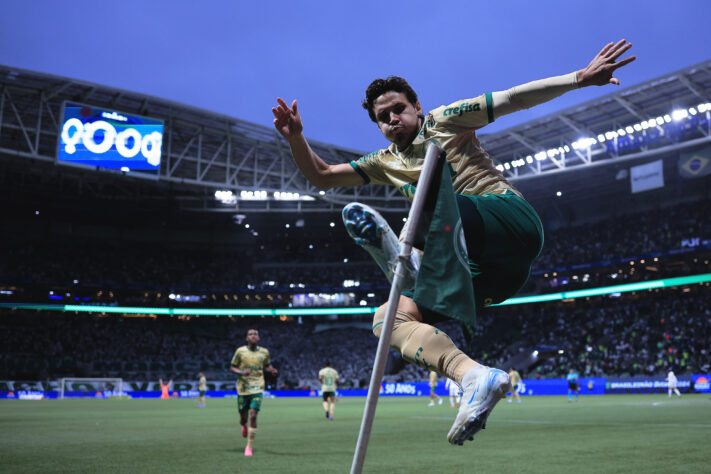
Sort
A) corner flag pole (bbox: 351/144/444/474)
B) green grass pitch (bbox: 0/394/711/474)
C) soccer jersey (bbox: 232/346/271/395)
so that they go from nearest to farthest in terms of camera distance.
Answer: corner flag pole (bbox: 351/144/444/474) < green grass pitch (bbox: 0/394/711/474) < soccer jersey (bbox: 232/346/271/395)

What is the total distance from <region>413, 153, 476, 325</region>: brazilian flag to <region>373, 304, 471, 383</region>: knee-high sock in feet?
0.75

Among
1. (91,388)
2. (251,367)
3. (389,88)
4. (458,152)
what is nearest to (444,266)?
(458,152)

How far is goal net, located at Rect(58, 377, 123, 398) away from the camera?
140ft

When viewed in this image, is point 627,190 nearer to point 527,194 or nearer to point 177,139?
point 527,194

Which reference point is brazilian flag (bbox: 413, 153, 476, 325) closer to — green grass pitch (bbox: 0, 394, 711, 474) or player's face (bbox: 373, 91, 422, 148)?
player's face (bbox: 373, 91, 422, 148)

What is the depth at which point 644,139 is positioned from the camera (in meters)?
31.7

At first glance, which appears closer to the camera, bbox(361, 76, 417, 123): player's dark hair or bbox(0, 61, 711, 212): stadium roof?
bbox(361, 76, 417, 123): player's dark hair

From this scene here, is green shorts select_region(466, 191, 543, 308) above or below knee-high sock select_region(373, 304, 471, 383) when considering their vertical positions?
above

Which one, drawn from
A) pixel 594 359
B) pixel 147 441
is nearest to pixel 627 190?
pixel 594 359

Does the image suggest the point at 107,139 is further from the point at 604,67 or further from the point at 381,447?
the point at 604,67

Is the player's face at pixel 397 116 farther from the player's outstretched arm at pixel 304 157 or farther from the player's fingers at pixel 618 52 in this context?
the player's fingers at pixel 618 52

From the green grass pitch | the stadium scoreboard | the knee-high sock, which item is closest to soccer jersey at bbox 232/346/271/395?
the green grass pitch

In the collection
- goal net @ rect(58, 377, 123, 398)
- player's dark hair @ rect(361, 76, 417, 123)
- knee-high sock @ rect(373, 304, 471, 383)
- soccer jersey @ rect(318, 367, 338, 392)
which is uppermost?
player's dark hair @ rect(361, 76, 417, 123)

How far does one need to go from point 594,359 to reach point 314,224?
28.2 meters
